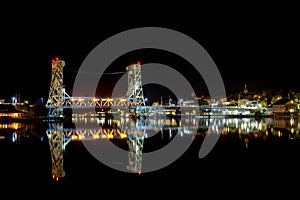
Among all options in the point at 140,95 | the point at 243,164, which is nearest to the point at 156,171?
the point at 243,164

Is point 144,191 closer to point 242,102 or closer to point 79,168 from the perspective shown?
point 79,168

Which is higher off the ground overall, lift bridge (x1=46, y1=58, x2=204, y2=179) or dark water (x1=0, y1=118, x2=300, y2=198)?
lift bridge (x1=46, y1=58, x2=204, y2=179)

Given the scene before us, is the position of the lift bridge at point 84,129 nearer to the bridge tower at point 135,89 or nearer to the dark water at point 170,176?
the bridge tower at point 135,89

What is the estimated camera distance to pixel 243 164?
20.3 feet

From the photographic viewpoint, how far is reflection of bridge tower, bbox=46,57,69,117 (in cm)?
3110

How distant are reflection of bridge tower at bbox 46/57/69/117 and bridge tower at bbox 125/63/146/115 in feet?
29.9

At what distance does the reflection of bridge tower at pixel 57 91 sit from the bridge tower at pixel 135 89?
911cm

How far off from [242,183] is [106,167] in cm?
251

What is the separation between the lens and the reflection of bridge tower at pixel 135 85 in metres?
38.7

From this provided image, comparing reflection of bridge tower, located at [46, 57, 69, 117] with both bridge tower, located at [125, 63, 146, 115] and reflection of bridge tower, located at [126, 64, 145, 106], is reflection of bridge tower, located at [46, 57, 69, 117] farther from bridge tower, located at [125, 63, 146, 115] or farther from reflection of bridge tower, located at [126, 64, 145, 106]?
reflection of bridge tower, located at [126, 64, 145, 106]

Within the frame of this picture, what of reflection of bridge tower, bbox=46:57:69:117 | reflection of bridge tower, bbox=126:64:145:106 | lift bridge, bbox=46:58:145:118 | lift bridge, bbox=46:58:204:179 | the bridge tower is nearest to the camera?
lift bridge, bbox=46:58:204:179

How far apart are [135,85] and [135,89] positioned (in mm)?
504

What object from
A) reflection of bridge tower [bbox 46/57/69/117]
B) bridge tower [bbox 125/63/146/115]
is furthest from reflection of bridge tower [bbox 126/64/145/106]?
reflection of bridge tower [bbox 46/57/69/117]

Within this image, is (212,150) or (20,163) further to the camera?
(212,150)
